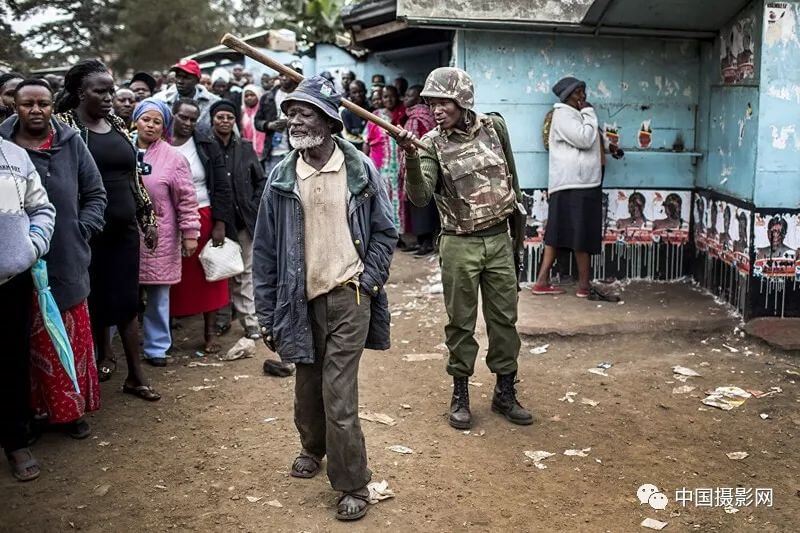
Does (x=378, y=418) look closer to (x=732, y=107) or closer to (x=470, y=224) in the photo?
(x=470, y=224)

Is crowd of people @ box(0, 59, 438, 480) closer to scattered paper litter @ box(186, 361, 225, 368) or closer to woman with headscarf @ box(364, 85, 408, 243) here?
scattered paper litter @ box(186, 361, 225, 368)

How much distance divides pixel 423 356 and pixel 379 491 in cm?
245

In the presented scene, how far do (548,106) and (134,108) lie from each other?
381 centimetres

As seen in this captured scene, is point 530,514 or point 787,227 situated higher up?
point 787,227

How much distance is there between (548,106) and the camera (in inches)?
314

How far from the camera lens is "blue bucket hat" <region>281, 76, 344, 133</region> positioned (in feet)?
12.3

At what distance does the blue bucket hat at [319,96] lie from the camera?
147 inches

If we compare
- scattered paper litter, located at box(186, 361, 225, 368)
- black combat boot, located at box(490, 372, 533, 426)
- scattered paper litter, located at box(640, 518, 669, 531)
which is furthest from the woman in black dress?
scattered paper litter, located at box(640, 518, 669, 531)

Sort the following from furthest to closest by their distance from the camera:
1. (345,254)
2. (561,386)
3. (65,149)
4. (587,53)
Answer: (587,53), (561,386), (65,149), (345,254)

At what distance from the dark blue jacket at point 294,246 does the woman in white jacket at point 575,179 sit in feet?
12.3

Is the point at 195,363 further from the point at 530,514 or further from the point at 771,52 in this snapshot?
the point at 771,52

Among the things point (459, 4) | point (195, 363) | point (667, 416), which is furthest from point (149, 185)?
point (667, 416)

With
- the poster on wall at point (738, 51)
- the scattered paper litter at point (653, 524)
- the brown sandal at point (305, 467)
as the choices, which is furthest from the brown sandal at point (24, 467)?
the poster on wall at point (738, 51)

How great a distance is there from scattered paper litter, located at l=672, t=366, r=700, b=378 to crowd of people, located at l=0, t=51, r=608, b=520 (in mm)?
1541
